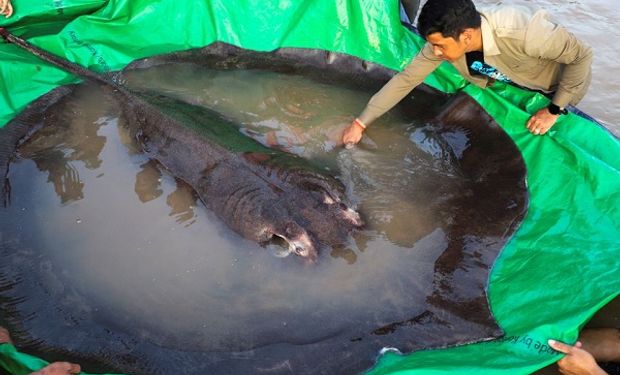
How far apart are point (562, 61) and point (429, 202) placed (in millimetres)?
1559

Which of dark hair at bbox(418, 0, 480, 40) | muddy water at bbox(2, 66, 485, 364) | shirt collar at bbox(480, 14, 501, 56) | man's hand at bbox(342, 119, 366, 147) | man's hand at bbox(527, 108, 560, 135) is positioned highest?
dark hair at bbox(418, 0, 480, 40)

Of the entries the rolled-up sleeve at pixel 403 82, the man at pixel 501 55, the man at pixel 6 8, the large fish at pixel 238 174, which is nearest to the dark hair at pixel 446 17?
the man at pixel 501 55

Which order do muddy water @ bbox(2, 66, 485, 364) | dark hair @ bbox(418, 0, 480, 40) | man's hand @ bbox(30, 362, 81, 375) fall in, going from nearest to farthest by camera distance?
man's hand @ bbox(30, 362, 81, 375), muddy water @ bbox(2, 66, 485, 364), dark hair @ bbox(418, 0, 480, 40)

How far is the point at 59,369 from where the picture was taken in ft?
8.21

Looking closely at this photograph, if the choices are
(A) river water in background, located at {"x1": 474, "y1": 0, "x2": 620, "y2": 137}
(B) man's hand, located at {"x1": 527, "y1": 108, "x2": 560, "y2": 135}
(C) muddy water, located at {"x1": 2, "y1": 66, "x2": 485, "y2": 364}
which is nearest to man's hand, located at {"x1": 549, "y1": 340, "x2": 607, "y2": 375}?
(C) muddy water, located at {"x1": 2, "y1": 66, "x2": 485, "y2": 364}

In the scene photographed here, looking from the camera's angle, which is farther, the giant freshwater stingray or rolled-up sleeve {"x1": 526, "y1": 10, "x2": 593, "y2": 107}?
rolled-up sleeve {"x1": 526, "y1": 10, "x2": 593, "y2": 107}

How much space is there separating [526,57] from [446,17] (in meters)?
1.14

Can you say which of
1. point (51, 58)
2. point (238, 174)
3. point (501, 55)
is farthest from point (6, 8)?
point (501, 55)

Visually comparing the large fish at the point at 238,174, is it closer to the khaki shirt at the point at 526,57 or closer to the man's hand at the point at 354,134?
the man's hand at the point at 354,134

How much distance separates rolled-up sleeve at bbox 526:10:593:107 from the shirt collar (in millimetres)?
255

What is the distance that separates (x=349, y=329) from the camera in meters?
2.98

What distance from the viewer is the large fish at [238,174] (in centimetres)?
343

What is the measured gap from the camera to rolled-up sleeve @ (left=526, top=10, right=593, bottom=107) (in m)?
3.69

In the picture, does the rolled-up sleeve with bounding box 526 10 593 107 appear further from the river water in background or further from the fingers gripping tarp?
the river water in background
